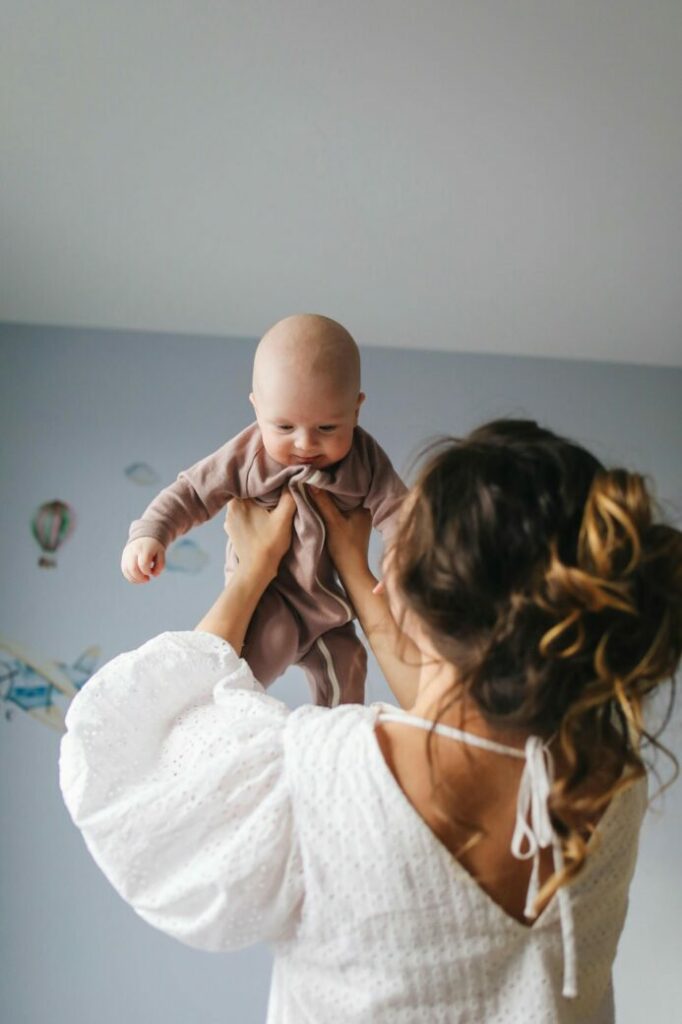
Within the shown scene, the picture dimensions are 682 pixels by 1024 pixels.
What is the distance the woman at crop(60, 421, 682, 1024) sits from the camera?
0.73 meters

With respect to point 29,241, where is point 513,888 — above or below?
below

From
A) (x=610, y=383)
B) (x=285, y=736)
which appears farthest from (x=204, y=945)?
(x=610, y=383)

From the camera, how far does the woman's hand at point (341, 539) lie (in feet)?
3.63

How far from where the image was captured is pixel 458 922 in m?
0.75

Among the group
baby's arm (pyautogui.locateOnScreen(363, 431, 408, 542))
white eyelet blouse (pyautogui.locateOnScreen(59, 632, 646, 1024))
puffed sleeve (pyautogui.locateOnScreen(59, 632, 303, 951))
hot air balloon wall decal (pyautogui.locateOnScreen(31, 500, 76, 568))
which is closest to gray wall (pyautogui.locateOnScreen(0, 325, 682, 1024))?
hot air balloon wall decal (pyautogui.locateOnScreen(31, 500, 76, 568))

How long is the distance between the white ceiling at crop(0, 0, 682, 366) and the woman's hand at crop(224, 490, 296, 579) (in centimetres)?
73

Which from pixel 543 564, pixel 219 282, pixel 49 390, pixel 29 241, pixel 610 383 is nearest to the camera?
pixel 543 564

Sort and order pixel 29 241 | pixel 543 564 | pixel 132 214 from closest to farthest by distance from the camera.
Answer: pixel 543 564
pixel 132 214
pixel 29 241

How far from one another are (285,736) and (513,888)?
0.22 metres

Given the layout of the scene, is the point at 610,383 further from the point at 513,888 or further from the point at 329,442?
the point at 513,888

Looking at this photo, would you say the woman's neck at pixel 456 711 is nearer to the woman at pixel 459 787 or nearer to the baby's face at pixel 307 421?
the woman at pixel 459 787

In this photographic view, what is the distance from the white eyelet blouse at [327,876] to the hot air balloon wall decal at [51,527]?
1.57m

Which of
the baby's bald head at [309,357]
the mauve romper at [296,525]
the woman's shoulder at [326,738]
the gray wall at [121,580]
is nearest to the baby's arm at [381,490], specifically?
the mauve romper at [296,525]

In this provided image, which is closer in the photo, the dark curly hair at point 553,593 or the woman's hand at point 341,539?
the dark curly hair at point 553,593
